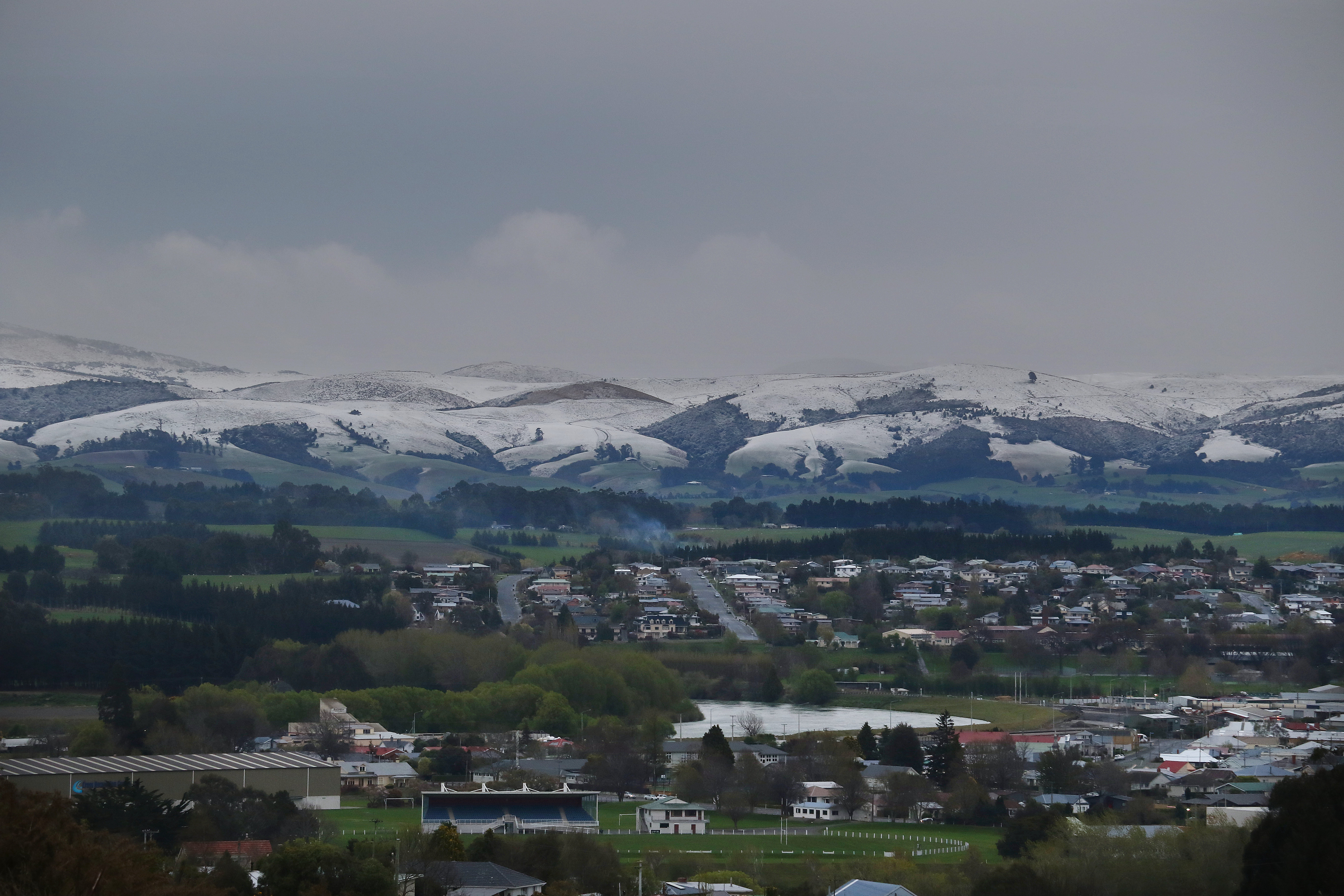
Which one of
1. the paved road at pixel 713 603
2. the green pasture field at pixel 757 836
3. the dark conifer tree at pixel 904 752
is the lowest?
the green pasture field at pixel 757 836

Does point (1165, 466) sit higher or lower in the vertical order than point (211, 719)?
higher

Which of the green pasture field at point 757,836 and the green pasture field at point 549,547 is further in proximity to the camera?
the green pasture field at point 549,547

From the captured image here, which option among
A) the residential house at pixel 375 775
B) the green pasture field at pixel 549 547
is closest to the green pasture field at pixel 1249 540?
the green pasture field at pixel 549 547

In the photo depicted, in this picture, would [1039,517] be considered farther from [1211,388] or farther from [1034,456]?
[1211,388]

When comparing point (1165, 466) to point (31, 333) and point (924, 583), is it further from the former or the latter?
point (31, 333)

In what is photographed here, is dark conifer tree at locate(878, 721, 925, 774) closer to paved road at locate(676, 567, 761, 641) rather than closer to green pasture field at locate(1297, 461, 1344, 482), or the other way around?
paved road at locate(676, 567, 761, 641)

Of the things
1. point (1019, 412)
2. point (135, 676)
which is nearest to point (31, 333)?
point (1019, 412)

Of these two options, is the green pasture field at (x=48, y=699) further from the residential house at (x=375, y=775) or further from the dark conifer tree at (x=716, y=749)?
the dark conifer tree at (x=716, y=749)
